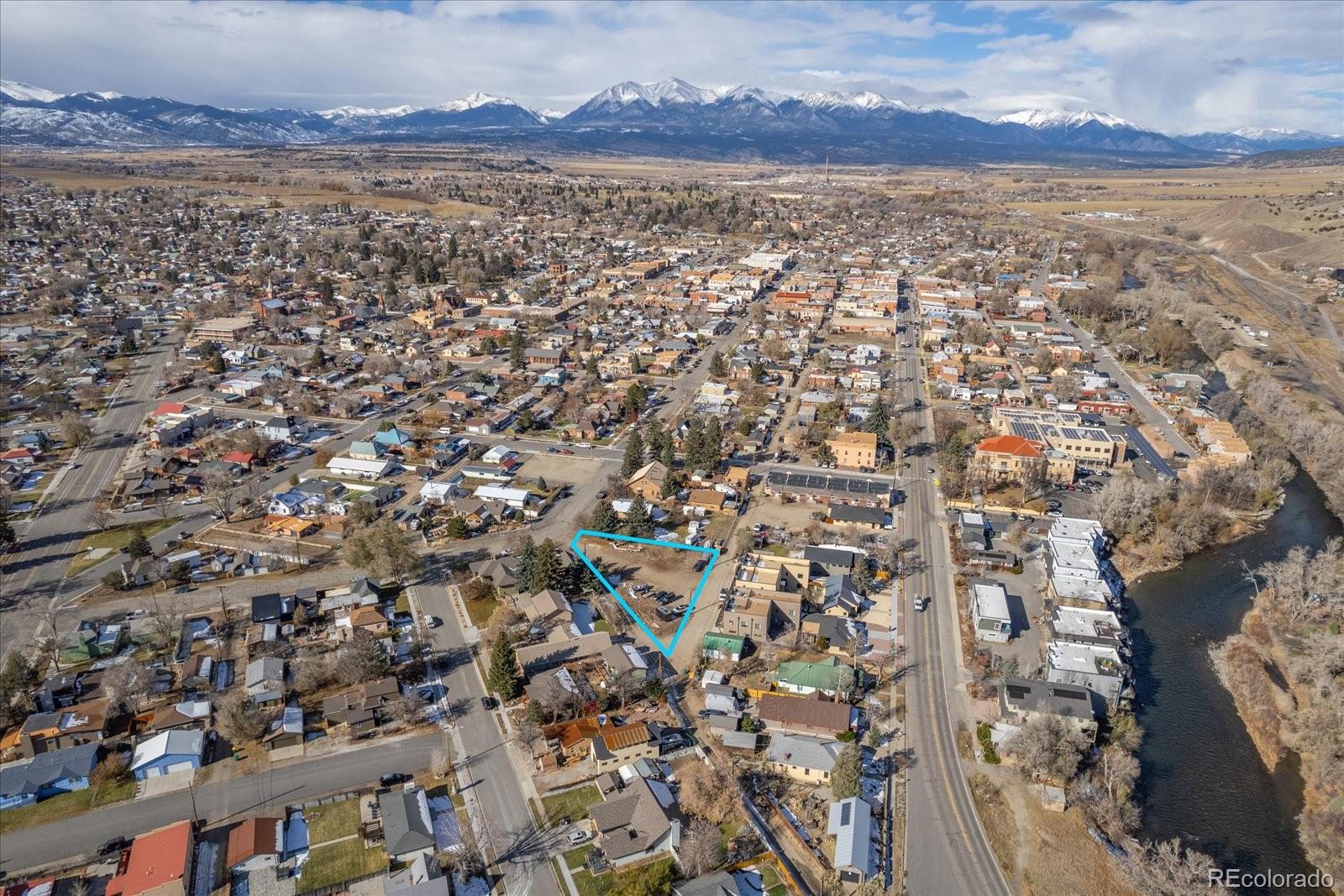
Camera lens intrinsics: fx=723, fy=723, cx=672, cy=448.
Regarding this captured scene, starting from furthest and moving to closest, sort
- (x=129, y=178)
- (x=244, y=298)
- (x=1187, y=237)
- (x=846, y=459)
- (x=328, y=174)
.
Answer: (x=328, y=174), (x=129, y=178), (x=1187, y=237), (x=244, y=298), (x=846, y=459)

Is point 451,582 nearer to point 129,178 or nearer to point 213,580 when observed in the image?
point 213,580

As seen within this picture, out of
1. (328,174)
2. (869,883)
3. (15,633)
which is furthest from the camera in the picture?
(328,174)

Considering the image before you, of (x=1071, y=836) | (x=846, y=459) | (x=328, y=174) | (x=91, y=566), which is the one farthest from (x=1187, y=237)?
(x=328, y=174)

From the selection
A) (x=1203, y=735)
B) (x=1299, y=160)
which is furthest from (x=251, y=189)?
(x=1299, y=160)

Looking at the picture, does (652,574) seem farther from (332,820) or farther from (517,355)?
(517,355)

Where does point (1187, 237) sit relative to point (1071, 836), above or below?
above

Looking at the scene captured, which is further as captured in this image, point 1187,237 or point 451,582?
point 1187,237

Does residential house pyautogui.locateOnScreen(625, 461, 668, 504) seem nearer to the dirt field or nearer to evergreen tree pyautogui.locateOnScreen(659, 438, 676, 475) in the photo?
evergreen tree pyautogui.locateOnScreen(659, 438, 676, 475)

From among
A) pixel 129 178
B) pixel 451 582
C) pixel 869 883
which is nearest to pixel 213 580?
pixel 451 582
